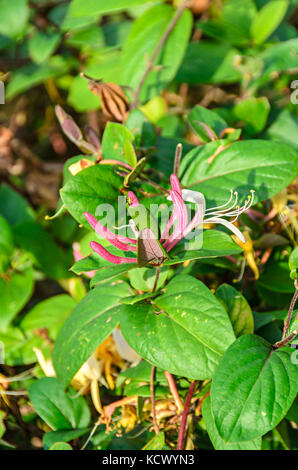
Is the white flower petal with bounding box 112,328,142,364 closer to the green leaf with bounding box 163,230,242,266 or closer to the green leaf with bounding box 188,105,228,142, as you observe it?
the green leaf with bounding box 163,230,242,266

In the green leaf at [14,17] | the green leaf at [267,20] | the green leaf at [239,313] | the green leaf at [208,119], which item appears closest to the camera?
the green leaf at [239,313]

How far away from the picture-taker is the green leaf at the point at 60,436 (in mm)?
617

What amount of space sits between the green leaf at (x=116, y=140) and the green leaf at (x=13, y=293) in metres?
0.32

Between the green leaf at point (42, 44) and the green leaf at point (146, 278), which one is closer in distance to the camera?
the green leaf at point (146, 278)

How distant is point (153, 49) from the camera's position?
34.2 inches

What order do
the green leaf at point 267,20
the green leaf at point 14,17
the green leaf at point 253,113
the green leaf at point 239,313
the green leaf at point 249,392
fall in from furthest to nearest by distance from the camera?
the green leaf at point 14,17 → the green leaf at point 267,20 → the green leaf at point 253,113 → the green leaf at point 239,313 → the green leaf at point 249,392

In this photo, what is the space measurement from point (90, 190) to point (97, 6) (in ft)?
1.67

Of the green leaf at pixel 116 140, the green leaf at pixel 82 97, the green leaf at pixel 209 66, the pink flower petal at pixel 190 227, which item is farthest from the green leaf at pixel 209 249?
the green leaf at pixel 82 97

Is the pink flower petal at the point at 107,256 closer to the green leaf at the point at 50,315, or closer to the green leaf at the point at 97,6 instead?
the green leaf at the point at 50,315

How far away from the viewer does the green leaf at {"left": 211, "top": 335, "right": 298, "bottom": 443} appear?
0.45 m

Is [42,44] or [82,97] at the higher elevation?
[42,44]

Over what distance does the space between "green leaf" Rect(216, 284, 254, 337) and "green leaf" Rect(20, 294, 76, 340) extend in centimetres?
32

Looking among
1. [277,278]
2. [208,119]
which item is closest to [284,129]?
[208,119]

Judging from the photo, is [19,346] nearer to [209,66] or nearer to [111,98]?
[111,98]
